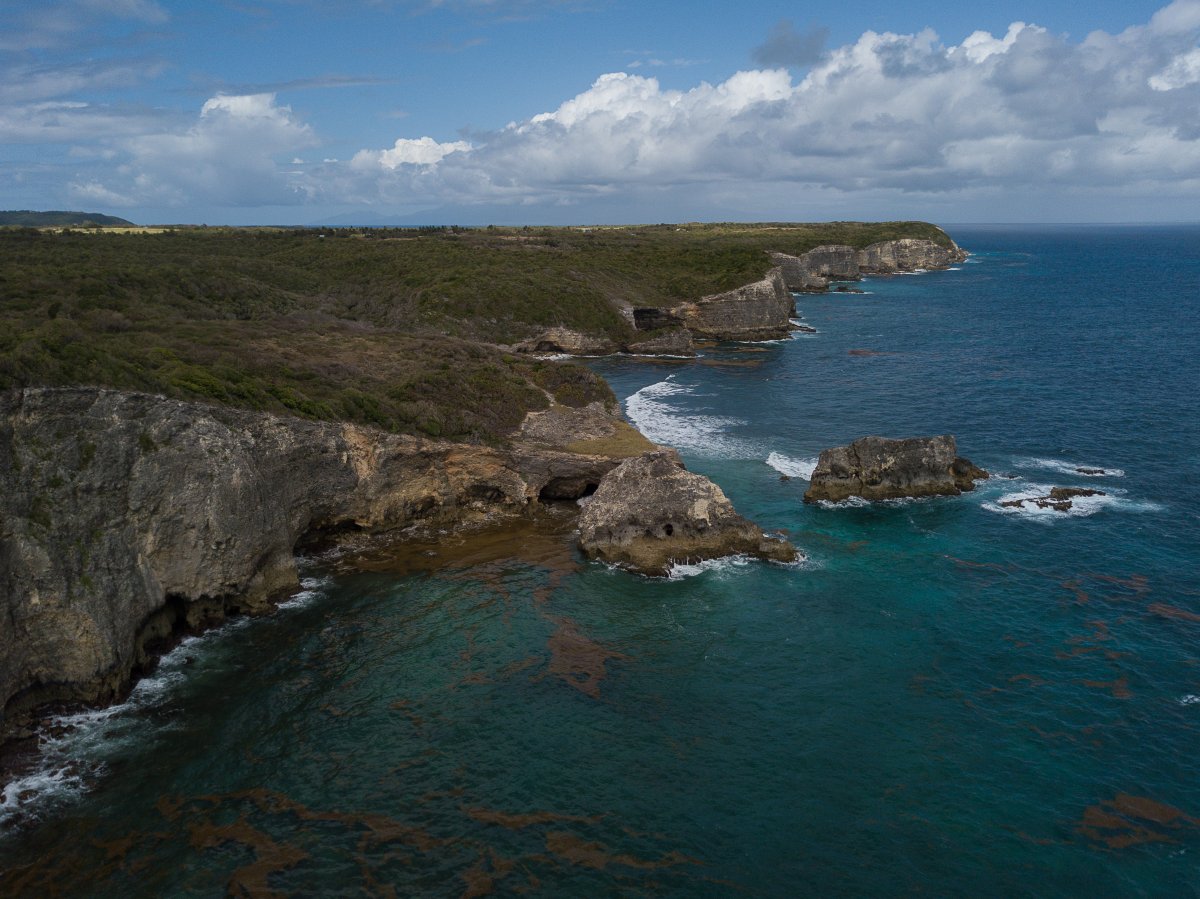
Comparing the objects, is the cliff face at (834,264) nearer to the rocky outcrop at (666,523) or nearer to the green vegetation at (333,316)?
the green vegetation at (333,316)

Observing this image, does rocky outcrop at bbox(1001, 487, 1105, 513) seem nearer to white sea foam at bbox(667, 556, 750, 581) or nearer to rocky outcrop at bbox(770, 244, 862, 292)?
white sea foam at bbox(667, 556, 750, 581)

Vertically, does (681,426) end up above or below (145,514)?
below

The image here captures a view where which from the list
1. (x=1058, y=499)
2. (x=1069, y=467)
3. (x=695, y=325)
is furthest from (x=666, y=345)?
(x=1058, y=499)

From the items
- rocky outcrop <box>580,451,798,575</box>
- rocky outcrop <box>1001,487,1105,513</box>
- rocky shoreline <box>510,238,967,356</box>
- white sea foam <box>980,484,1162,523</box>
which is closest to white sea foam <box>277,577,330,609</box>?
rocky outcrop <box>580,451,798,575</box>

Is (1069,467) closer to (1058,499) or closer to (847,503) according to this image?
(1058,499)

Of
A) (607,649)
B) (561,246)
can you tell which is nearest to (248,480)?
(607,649)

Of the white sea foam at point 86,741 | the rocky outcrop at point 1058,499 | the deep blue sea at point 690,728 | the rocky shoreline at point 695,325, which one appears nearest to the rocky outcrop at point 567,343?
the rocky shoreline at point 695,325
